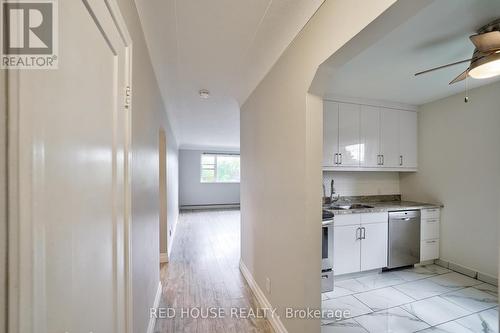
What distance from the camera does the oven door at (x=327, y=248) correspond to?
A: 7.97ft

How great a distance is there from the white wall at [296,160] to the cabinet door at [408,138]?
2507mm

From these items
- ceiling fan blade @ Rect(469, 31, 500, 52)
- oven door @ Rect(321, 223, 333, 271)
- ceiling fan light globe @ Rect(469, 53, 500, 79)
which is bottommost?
oven door @ Rect(321, 223, 333, 271)

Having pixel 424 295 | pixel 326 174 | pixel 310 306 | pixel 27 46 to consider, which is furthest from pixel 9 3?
pixel 424 295

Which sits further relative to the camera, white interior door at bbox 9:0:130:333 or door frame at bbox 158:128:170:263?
door frame at bbox 158:128:170:263

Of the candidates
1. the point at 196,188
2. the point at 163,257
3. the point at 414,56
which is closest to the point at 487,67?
the point at 414,56

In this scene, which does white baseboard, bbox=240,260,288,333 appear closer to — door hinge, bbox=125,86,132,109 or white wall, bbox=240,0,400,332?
white wall, bbox=240,0,400,332

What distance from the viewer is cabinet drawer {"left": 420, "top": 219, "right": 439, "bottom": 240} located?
2.99 metres

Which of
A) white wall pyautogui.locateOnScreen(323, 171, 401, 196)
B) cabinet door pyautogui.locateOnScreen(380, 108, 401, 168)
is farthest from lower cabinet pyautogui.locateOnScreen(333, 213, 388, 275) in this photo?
cabinet door pyautogui.locateOnScreen(380, 108, 401, 168)

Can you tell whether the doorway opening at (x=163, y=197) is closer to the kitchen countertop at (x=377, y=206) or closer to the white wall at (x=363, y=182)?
the kitchen countertop at (x=377, y=206)

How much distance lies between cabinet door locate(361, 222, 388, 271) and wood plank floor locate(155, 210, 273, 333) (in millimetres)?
1589

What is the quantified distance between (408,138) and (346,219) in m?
1.86

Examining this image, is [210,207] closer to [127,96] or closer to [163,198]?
[163,198]

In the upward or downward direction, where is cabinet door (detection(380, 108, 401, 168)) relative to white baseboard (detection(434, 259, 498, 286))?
upward

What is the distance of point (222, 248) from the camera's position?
3742 mm
